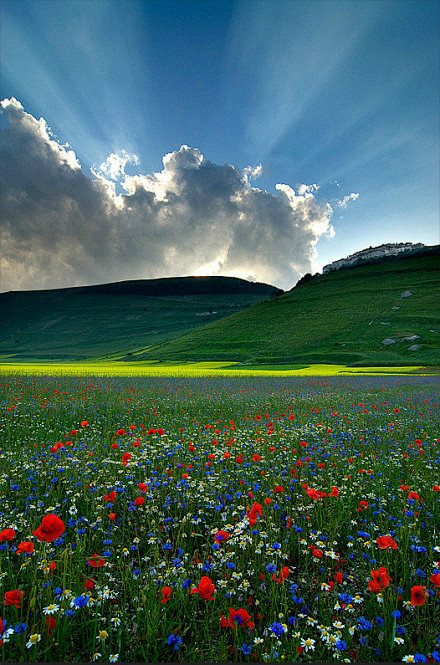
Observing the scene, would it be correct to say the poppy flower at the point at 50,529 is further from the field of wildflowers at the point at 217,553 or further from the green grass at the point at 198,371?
the green grass at the point at 198,371

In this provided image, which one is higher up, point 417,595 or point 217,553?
point 417,595

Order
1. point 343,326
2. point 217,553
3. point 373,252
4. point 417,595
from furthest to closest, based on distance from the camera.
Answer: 1. point 373,252
2. point 343,326
3. point 217,553
4. point 417,595

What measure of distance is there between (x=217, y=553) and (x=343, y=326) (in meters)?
86.0

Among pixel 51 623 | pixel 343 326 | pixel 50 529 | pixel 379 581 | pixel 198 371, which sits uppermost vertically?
pixel 343 326

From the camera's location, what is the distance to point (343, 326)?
8238 cm

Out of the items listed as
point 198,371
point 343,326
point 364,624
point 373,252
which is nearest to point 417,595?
point 364,624

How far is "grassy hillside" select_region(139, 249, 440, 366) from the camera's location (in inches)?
2518

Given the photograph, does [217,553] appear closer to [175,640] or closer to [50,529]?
[175,640]

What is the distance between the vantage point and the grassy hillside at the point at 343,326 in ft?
210

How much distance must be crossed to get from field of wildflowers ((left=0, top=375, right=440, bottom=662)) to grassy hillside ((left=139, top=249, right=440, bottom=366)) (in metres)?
51.1

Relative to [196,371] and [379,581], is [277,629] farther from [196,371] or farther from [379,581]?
[196,371]

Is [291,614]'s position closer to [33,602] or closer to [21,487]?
[33,602]

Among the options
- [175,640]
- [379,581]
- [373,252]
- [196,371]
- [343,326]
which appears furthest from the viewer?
[373,252]

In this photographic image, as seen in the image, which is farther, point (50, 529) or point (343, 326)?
point (343, 326)
